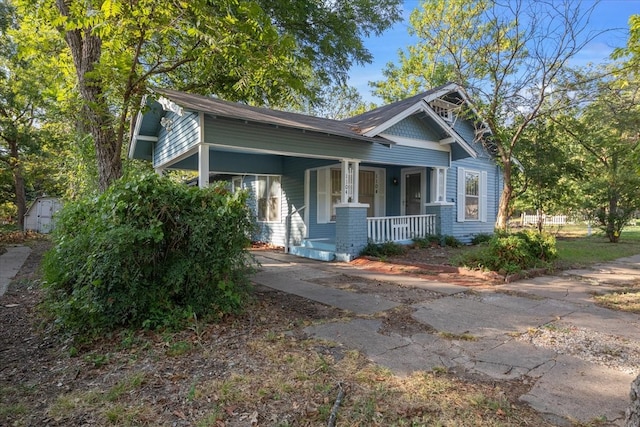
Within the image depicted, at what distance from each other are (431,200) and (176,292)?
889 centimetres

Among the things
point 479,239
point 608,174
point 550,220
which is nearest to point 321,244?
point 479,239

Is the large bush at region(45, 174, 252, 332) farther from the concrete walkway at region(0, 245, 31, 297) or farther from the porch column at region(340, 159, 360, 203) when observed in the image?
the porch column at region(340, 159, 360, 203)

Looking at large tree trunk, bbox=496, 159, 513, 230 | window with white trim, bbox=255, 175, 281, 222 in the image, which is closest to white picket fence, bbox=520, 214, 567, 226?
large tree trunk, bbox=496, 159, 513, 230

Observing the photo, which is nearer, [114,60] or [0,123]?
[114,60]

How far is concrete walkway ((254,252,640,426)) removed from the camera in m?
2.79

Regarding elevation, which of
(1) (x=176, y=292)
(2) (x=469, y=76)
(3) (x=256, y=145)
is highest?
(2) (x=469, y=76)

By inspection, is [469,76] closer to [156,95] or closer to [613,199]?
[156,95]

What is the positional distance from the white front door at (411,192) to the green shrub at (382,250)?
10.1ft

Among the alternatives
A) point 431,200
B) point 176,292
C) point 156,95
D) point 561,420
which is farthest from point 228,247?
point 431,200

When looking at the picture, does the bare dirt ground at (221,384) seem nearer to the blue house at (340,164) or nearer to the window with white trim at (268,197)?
the blue house at (340,164)

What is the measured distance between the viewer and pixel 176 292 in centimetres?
412

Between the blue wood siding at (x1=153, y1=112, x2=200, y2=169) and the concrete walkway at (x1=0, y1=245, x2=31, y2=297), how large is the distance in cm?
401

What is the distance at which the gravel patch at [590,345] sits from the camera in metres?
3.37

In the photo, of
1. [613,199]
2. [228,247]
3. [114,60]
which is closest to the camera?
[228,247]
